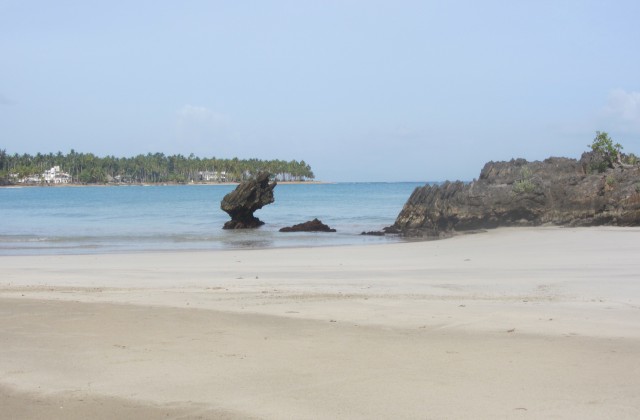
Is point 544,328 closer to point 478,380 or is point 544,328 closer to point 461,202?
point 478,380

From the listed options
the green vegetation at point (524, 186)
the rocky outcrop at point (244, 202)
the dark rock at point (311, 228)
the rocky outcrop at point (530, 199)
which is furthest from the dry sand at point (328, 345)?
the rocky outcrop at point (244, 202)

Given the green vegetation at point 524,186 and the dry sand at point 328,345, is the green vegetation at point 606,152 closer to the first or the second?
the green vegetation at point 524,186

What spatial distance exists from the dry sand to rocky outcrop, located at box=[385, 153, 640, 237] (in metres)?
10.1

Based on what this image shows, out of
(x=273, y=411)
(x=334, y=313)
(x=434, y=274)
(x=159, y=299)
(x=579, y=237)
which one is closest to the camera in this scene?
(x=273, y=411)

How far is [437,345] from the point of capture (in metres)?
6.97

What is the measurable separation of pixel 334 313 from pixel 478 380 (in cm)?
344

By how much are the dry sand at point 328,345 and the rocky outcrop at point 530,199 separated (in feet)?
33.2

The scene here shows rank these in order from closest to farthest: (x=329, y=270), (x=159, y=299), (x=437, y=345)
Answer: (x=437, y=345)
(x=159, y=299)
(x=329, y=270)

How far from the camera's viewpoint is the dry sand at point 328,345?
17.2 ft

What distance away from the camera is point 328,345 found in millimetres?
7066

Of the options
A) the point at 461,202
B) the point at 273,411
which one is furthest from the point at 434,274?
Answer: the point at 461,202

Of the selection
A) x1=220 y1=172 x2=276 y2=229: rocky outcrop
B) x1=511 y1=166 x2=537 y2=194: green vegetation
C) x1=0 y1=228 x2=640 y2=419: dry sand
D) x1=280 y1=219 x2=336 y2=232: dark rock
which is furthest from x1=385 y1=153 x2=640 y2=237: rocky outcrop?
x1=0 y1=228 x2=640 y2=419: dry sand

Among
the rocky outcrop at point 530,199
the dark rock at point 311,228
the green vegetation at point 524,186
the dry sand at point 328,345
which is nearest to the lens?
the dry sand at point 328,345

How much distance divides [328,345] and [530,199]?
19.4 m
